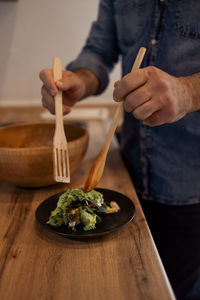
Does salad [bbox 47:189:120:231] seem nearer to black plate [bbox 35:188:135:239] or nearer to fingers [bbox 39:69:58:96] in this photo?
black plate [bbox 35:188:135:239]

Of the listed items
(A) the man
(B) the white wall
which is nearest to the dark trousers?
(A) the man

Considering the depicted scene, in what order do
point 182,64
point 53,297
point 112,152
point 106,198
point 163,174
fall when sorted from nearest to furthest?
point 53,297, point 106,198, point 182,64, point 163,174, point 112,152

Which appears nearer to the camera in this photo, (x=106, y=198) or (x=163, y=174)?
(x=106, y=198)

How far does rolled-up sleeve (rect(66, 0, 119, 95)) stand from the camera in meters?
1.24

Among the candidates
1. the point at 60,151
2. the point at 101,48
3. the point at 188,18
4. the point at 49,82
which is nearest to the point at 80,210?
the point at 60,151

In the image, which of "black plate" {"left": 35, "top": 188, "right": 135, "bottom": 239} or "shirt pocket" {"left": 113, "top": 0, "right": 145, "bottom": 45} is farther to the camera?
"shirt pocket" {"left": 113, "top": 0, "right": 145, "bottom": 45}

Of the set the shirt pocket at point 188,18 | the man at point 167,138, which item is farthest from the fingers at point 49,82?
the shirt pocket at point 188,18

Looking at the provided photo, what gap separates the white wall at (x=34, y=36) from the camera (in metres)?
2.72

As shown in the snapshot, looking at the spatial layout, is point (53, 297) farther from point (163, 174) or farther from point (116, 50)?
point (116, 50)

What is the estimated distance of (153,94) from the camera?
0.69 meters

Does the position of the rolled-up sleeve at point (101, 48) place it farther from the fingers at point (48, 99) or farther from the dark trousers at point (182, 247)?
the dark trousers at point (182, 247)

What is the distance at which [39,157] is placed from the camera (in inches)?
32.0

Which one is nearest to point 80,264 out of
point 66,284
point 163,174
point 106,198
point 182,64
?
point 66,284

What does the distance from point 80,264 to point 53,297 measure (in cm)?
9
